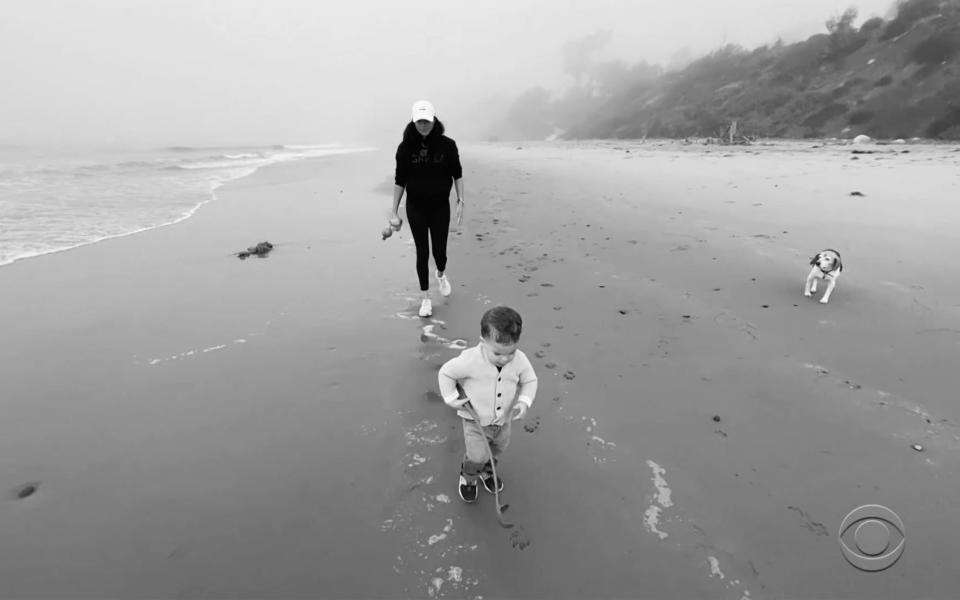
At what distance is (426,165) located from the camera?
486 cm

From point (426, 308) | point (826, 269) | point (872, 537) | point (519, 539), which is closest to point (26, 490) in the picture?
point (519, 539)

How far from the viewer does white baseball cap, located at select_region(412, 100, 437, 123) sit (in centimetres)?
437

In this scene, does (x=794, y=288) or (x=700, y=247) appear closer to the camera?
(x=794, y=288)

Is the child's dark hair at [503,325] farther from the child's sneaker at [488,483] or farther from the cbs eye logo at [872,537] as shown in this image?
the cbs eye logo at [872,537]

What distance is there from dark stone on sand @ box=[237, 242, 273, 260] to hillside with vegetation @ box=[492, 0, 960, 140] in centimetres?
3309

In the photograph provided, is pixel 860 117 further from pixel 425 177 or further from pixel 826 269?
pixel 425 177

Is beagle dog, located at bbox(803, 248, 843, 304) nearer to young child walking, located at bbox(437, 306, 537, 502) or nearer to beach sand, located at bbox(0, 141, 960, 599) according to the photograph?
beach sand, located at bbox(0, 141, 960, 599)

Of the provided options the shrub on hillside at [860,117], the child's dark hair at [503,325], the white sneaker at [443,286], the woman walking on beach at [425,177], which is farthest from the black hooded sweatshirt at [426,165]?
the shrub on hillside at [860,117]

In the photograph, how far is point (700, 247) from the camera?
6570 millimetres

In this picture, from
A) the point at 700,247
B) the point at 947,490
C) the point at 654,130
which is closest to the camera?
the point at 947,490

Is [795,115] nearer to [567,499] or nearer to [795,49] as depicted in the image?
[795,49]

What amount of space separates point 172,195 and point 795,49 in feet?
230

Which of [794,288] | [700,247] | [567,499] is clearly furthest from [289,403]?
[700,247]

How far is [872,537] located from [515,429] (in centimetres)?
203
